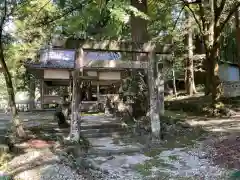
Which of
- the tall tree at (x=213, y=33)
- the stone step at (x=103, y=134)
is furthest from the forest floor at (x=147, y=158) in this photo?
the tall tree at (x=213, y=33)

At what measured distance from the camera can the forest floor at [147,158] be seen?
634cm

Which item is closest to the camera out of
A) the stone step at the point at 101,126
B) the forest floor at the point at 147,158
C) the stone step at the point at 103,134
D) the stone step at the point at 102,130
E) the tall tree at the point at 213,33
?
the forest floor at the point at 147,158

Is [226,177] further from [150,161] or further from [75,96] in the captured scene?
[75,96]

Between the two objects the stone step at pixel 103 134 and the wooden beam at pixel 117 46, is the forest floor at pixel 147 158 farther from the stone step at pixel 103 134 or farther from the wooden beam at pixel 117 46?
the wooden beam at pixel 117 46

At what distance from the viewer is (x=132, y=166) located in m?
7.37

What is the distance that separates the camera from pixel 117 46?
9.29 meters

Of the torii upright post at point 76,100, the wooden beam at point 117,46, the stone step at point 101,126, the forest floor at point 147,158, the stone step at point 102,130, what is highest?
the wooden beam at point 117,46

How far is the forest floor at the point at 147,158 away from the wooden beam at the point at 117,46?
103 inches

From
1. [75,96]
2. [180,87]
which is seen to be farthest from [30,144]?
[180,87]

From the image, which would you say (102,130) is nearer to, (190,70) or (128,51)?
(128,51)

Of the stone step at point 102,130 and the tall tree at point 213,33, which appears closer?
the stone step at point 102,130

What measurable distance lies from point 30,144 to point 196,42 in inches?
753

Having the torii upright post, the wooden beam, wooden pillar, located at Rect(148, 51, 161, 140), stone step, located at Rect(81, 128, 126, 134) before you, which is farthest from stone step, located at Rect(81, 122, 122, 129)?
the wooden beam

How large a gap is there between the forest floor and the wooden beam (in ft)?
8.58
